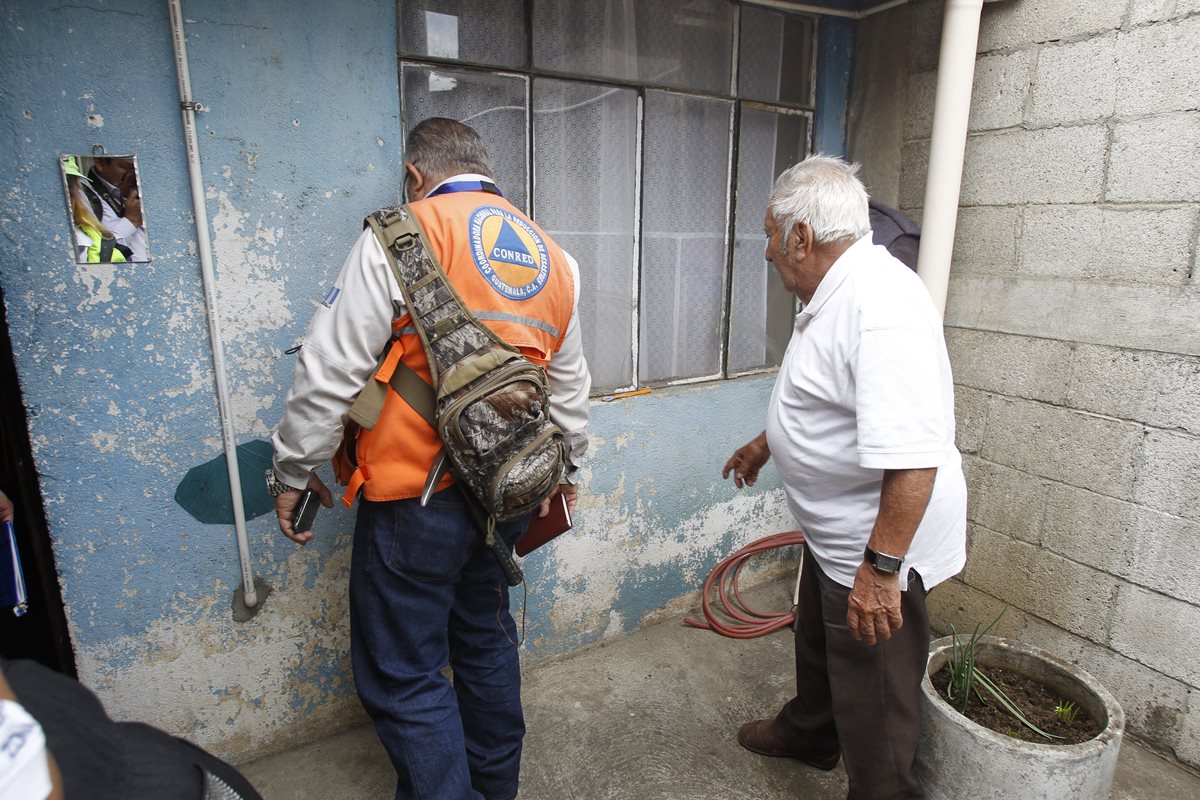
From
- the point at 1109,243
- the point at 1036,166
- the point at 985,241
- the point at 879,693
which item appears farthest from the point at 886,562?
the point at 1036,166

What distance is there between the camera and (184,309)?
2.05 meters

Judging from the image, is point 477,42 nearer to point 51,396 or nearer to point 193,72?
point 193,72

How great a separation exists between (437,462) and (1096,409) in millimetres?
2421

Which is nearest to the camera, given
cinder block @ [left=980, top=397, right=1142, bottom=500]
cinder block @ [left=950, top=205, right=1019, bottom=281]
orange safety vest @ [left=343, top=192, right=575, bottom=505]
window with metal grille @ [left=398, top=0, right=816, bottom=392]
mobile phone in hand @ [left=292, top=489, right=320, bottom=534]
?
orange safety vest @ [left=343, top=192, right=575, bottom=505]

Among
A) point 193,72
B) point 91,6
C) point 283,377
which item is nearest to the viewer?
point 91,6

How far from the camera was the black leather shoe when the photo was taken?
98.3 inches

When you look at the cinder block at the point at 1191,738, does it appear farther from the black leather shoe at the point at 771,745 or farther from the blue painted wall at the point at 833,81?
the blue painted wall at the point at 833,81

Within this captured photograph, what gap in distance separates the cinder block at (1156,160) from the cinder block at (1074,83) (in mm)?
132

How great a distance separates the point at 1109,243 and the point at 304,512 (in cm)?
286

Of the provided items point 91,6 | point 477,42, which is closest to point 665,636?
point 477,42

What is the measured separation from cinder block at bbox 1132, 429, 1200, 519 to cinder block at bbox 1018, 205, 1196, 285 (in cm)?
55

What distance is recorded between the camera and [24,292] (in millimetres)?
1864

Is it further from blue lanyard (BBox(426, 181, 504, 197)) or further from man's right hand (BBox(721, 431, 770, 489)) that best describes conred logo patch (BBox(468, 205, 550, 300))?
man's right hand (BBox(721, 431, 770, 489))

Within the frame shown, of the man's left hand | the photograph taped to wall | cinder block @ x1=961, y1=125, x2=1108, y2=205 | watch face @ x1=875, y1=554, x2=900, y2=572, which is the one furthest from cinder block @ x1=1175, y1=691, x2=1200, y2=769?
the photograph taped to wall
